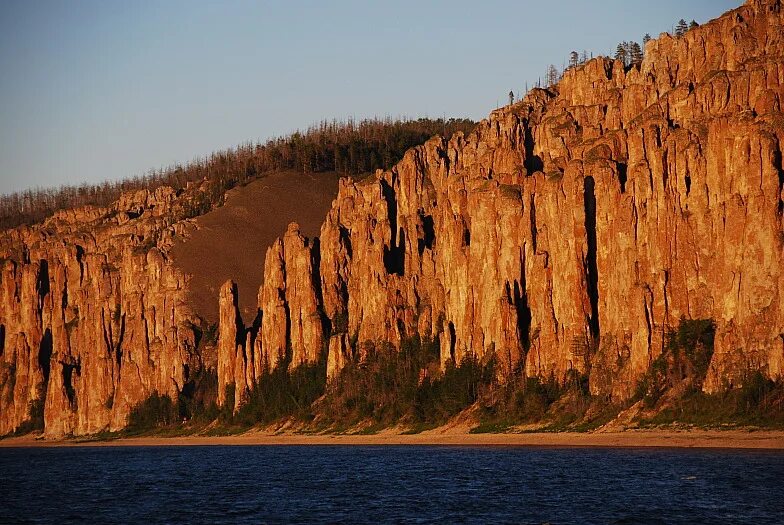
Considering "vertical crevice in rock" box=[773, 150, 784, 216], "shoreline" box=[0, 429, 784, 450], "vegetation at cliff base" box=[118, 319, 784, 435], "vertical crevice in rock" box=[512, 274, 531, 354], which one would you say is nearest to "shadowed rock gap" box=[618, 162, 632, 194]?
"vertical crevice in rock" box=[512, 274, 531, 354]

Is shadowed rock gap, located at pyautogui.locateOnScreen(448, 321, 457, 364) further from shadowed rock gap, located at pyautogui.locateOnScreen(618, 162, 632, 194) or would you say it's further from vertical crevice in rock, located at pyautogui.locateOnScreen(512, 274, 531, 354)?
shadowed rock gap, located at pyautogui.locateOnScreen(618, 162, 632, 194)

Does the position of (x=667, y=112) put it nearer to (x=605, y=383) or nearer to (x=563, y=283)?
(x=563, y=283)

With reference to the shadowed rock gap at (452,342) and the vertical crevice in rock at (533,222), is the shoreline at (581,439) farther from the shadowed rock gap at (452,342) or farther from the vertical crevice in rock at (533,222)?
the vertical crevice in rock at (533,222)

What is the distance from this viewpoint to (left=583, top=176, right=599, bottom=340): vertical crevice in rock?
179 meters

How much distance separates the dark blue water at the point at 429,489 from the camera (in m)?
87.4

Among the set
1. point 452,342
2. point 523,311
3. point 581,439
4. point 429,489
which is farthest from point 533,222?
point 429,489

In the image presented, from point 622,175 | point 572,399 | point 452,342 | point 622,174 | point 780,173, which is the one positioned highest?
point 622,174

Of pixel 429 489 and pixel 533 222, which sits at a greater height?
pixel 533 222

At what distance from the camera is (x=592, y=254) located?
18362cm

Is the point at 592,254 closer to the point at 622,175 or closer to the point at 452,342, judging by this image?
the point at 622,175

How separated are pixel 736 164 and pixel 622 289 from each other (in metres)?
24.3

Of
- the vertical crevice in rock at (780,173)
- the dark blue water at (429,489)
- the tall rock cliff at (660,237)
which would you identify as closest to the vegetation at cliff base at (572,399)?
the tall rock cliff at (660,237)

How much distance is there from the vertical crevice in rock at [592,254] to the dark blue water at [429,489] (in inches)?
1293

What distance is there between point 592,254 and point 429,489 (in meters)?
84.4
